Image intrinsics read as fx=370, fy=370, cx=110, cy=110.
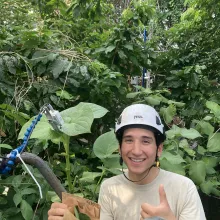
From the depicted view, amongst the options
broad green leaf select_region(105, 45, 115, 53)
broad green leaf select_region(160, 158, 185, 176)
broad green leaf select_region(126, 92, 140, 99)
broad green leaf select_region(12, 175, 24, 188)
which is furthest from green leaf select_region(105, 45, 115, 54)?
broad green leaf select_region(12, 175, 24, 188)

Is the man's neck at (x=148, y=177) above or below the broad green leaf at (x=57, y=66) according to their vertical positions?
below

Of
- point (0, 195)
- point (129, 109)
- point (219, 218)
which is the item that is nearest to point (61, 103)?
point (0, 195)

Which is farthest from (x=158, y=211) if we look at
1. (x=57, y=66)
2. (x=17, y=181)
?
(x=57, y=66)

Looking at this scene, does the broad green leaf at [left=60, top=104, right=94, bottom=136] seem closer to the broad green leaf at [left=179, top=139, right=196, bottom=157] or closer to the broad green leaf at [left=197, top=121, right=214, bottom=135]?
the broad green leaf at [left=179, top=139, right=196, bottom=157]

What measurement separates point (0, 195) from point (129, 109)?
689 millimetres

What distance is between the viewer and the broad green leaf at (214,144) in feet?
6.40

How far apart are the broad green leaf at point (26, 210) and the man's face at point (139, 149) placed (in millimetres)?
452

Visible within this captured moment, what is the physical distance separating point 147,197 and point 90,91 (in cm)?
120

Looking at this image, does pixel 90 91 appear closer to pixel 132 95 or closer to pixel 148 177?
pixel 132 95

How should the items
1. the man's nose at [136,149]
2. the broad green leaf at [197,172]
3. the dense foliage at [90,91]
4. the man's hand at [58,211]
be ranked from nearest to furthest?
the man's hand at [58,211], the man's nose at [136,149], the dense foliage at [90,91], the broad green leaf at [197,172]

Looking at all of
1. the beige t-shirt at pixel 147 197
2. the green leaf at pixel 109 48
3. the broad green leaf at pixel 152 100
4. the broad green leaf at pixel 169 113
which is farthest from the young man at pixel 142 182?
the green leaf at pixel 109 48

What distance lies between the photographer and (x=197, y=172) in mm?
1894

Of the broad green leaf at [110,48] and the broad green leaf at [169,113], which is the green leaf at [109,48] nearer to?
the broad green leaf at [110,48]

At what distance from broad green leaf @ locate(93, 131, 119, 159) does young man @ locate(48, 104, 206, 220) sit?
0.26 meters
